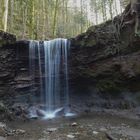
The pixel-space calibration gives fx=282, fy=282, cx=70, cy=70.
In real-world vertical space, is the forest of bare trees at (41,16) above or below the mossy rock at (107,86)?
above

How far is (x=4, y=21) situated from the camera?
55.0ft

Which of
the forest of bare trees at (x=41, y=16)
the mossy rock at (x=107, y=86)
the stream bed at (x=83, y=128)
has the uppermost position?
the forest of bare trees at (x=41, y=16)

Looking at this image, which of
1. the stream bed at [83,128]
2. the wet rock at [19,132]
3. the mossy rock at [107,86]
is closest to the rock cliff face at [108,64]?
the mossy rock at [107,86]

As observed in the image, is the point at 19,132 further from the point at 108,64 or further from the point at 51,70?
the point at 108,64

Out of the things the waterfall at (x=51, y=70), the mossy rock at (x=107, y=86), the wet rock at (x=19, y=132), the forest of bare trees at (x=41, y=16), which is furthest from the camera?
the forest of bare trees at (x=41, y=16)

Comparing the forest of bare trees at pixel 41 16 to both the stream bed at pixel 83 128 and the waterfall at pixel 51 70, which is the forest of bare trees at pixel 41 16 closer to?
the waterfall at pixel 51 70

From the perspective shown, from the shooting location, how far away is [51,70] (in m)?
15.0

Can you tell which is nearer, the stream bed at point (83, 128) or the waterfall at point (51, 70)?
the stream bed at point (83, 128)

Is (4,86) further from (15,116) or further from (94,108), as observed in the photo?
(94,108)

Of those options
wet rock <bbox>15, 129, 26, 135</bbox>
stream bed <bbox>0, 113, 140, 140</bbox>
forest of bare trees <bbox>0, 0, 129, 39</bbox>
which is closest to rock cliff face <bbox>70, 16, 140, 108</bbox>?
stream bed <bbox>0, 113, 140, 140</bbox>

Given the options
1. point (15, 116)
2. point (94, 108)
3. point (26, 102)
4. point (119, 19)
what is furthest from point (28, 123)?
point (119, 19)

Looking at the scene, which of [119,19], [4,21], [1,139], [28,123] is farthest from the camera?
[4,21]

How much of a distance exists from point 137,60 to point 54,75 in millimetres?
4469

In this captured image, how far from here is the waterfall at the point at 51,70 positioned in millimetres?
14844
